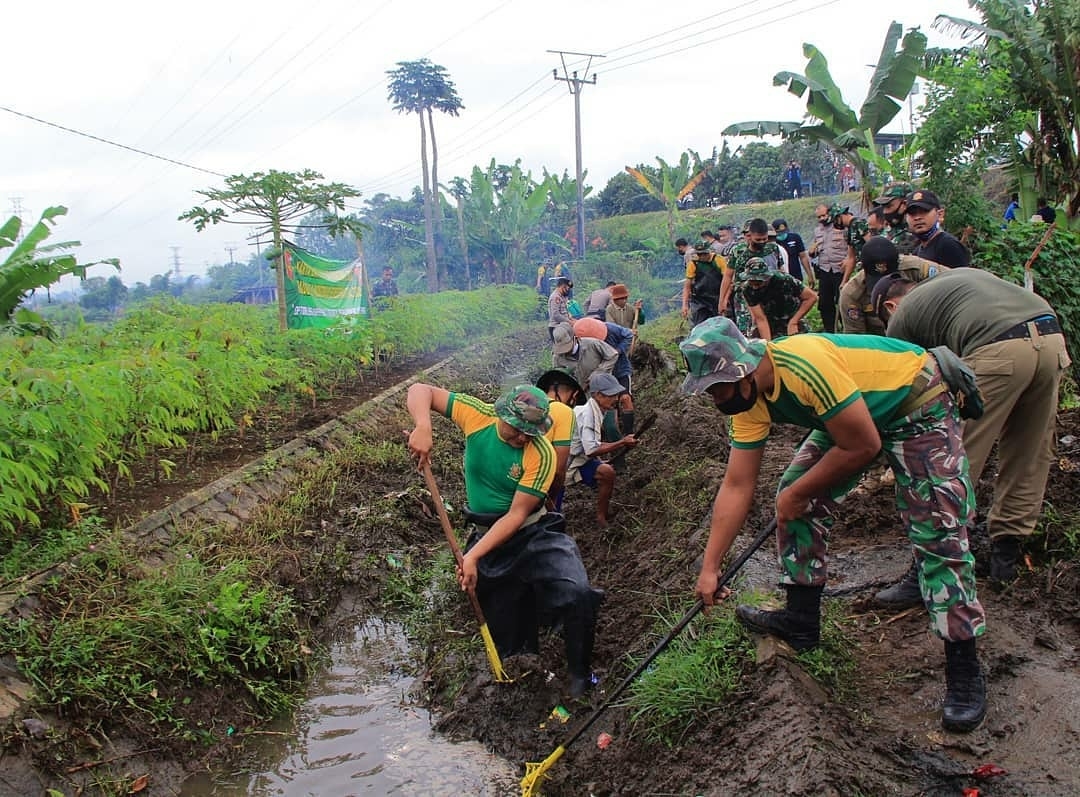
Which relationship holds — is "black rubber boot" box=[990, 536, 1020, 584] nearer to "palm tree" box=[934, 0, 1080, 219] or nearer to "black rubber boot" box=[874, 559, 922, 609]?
"black rubber boot" box=[874, 559, 922, 609]

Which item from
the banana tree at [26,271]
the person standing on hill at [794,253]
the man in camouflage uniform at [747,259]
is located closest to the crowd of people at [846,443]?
the man in camouflage uniform at [747,259]

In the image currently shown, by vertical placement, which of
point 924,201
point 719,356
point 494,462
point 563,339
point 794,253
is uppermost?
point 924,201

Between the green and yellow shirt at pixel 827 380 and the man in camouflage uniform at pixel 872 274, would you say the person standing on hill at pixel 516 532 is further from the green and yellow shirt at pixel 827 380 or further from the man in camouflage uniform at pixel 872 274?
the man in camouflage uniform at pixel 872 274

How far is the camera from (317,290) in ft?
49.7

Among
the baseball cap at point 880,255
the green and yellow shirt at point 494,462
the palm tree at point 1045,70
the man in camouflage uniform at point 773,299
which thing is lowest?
the green and yellow shirt at point 494,462

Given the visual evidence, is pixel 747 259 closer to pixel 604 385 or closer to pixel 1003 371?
pixel 604 385

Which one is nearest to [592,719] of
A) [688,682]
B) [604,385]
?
[688,682]

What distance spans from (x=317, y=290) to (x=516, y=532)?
11415 millimetres

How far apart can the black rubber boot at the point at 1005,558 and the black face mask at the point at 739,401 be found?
79.3 inches

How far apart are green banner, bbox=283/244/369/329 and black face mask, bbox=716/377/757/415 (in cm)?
1171

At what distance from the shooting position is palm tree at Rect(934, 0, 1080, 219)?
11000 millimetres

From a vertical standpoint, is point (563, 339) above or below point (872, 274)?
below

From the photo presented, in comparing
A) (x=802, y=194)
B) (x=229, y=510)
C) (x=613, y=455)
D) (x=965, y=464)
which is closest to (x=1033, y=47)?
(x=613, y=455)

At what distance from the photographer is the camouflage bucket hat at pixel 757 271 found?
301 inches
